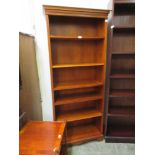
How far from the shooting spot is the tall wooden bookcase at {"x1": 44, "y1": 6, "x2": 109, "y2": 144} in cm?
204

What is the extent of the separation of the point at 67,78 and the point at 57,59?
1.13 feet

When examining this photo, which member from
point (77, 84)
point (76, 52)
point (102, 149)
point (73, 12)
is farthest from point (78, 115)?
point (73, 12)

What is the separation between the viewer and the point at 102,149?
211 cm

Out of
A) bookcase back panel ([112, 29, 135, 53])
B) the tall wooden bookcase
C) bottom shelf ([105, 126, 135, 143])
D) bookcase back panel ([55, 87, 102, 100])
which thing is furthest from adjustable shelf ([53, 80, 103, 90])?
bottom shelf ([105, 126, 135, 143])

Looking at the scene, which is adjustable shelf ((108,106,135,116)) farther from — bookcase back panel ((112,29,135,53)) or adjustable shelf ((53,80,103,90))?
bookcase back panel ((112,29,135,53))

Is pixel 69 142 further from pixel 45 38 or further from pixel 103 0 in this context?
pixel 103 0

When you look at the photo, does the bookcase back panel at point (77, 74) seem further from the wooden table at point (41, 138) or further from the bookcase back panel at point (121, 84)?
the wooden table at point (41, 138)

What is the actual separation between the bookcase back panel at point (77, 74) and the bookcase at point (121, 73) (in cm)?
24

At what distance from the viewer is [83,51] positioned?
7.36 ft

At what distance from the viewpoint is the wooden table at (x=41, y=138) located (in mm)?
1223

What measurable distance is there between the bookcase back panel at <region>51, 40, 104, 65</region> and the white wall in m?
0.16

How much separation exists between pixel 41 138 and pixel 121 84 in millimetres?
1529

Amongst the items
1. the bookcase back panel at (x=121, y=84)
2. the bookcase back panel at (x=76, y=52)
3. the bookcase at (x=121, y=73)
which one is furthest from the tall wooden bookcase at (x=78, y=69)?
the bookcase back panel at (x=121, y=84)

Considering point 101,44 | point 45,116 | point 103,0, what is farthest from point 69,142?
point 103,0
